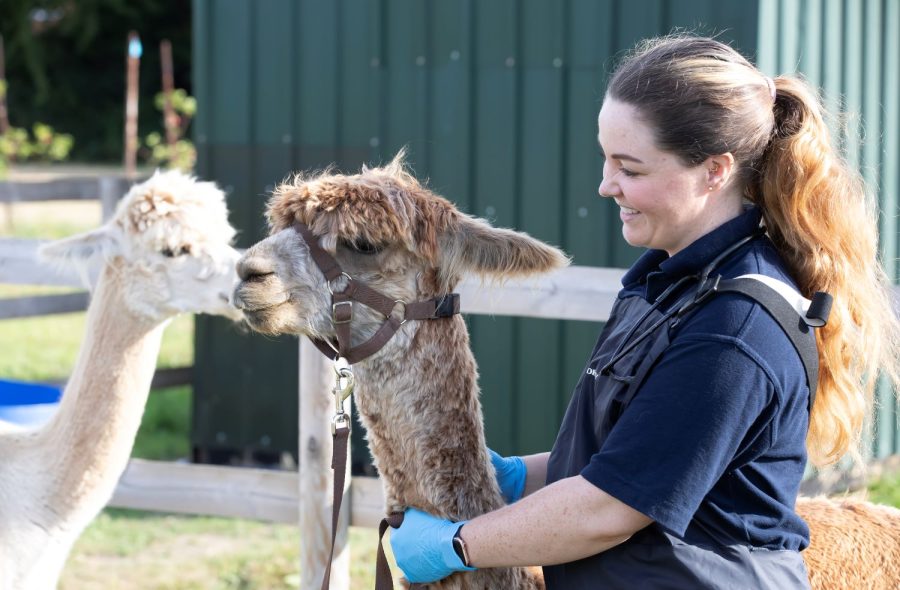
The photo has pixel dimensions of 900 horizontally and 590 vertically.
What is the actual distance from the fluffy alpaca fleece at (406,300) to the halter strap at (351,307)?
0.05 feet

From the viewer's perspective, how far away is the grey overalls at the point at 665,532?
1.75 metres

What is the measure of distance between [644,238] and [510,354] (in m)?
4.11

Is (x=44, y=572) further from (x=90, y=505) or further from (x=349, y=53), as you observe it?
(x=349, y=53)

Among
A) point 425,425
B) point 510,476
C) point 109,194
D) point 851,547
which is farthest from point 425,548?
point 109,194

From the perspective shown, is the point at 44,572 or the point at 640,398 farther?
the point at 44,572

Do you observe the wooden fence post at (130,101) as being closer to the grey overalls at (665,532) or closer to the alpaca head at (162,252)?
the alpaca head at (162,252)

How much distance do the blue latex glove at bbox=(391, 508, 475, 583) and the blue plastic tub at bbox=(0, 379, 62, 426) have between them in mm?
2199

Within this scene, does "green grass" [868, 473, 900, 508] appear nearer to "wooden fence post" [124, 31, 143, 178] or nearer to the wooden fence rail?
the wooden fence rail

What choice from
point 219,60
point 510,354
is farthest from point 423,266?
point 219,60

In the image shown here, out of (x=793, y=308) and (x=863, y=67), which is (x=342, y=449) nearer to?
(x=793, y=308)

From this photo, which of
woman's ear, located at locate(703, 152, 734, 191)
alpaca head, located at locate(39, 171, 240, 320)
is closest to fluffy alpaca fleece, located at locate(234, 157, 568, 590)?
woman's ear, located at locate(703, 152, 734, 191)

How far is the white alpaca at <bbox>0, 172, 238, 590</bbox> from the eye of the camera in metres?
3.47

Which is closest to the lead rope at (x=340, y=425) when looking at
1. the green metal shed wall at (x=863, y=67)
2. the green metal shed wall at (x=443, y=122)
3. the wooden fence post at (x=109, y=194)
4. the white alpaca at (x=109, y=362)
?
the white alpaca at (x=109, y=362)

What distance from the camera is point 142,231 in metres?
3.89
